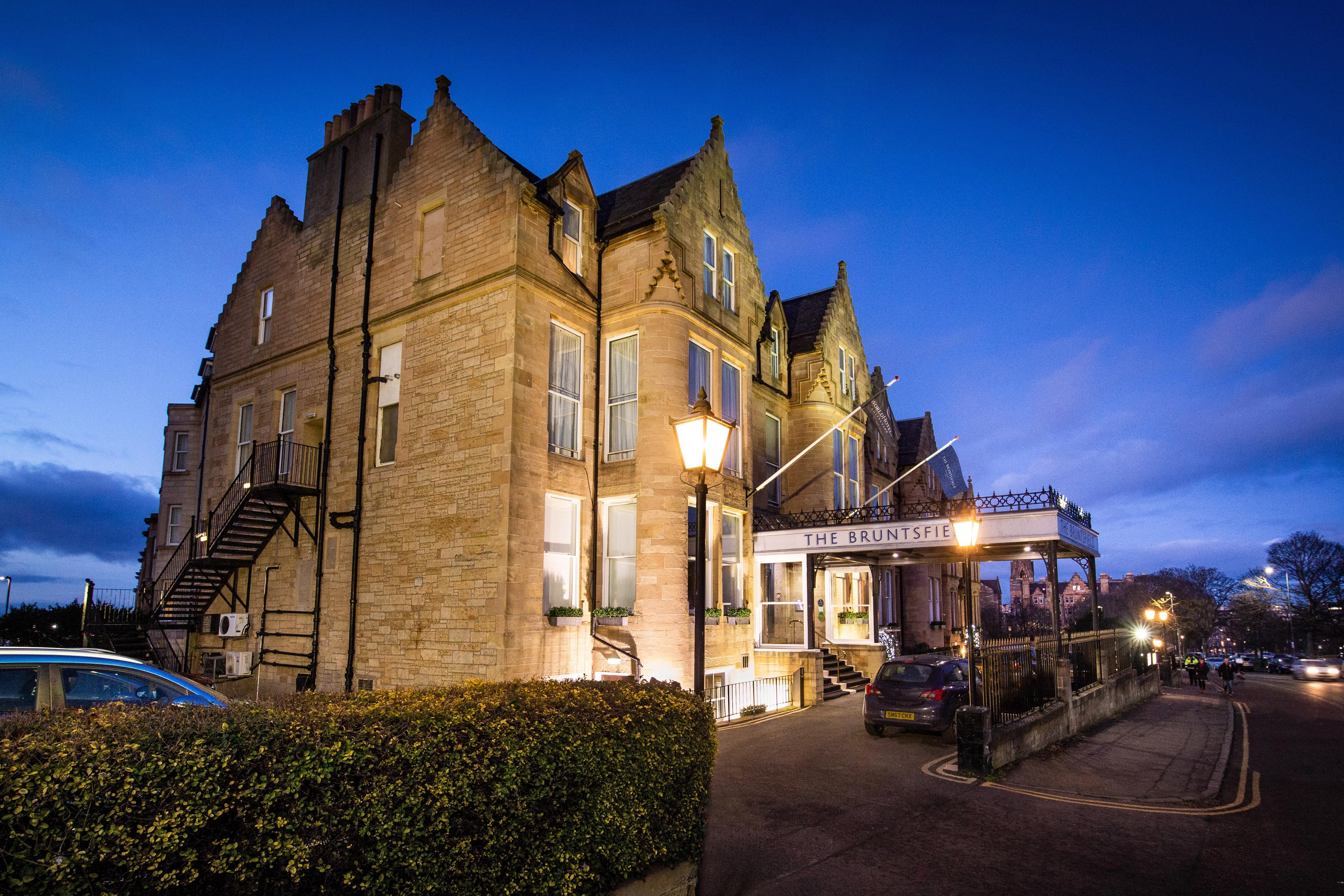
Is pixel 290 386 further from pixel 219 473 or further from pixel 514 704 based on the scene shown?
pixel 514 704

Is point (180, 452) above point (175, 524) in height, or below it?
above

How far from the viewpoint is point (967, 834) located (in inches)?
362

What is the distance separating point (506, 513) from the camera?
1540 centimetres

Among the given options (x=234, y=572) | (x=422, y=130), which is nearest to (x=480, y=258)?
(x=422, y=130)

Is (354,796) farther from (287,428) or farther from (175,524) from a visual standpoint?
(175,524)

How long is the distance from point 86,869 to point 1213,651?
13254cm

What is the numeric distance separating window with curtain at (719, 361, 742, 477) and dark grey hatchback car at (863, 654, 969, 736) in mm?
6712

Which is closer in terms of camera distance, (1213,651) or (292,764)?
(292,764)

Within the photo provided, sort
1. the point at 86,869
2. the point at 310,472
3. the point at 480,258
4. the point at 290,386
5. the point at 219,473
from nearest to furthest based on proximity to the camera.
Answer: the point at 86,869 → the point at 480,258 → the point at 310,472 → the point at 290,386 → the point at 219,473

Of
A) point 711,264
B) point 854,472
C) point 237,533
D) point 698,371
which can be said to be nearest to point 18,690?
point 237,533

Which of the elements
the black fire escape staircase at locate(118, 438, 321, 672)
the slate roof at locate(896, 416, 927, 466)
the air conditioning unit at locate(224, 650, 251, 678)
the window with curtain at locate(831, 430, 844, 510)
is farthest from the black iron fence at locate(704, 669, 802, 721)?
the slate roof at locate(896, 416, 927, 466)

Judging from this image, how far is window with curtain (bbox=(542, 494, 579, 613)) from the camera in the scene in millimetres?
16703

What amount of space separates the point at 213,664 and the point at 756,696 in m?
15.4

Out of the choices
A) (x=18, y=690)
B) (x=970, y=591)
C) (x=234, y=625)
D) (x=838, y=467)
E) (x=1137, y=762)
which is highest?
(x=838, y=467)
